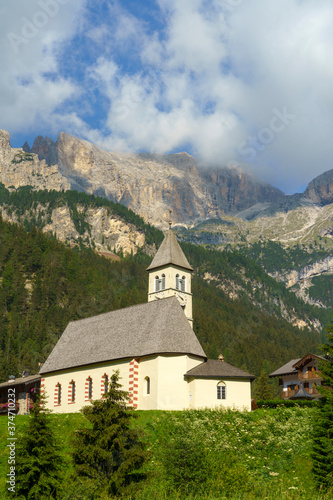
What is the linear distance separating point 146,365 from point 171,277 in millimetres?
17808

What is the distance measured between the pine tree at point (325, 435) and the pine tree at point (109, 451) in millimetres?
10801

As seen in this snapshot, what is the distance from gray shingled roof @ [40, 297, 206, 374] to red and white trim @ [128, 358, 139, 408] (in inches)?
36.3

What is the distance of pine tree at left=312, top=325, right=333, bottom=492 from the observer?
2980cm

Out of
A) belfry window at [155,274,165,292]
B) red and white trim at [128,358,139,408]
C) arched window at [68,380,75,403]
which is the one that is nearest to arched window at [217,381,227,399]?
red and white trim at [128,358,139,408]

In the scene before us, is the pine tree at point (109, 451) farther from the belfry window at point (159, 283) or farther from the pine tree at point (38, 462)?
the belfry window at point (159, 283)

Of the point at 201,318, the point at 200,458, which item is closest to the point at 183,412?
the point at 200,458

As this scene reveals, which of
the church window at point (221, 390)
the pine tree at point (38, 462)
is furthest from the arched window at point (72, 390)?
the pine tree at point (38, 462)

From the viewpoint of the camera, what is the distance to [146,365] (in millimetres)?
51562

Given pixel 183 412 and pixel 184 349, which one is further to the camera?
pixel 184 349

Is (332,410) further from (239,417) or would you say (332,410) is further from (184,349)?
(184,349)

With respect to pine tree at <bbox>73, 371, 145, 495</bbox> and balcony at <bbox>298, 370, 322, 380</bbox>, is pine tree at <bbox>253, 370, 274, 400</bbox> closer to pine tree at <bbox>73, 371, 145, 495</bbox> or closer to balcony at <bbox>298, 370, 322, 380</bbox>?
balcony at <bbox>298, 370, 322, 380</bbox>

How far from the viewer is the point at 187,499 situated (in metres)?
21.7

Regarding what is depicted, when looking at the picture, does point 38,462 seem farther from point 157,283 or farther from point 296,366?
point 296,366

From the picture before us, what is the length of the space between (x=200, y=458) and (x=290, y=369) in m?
59.6
